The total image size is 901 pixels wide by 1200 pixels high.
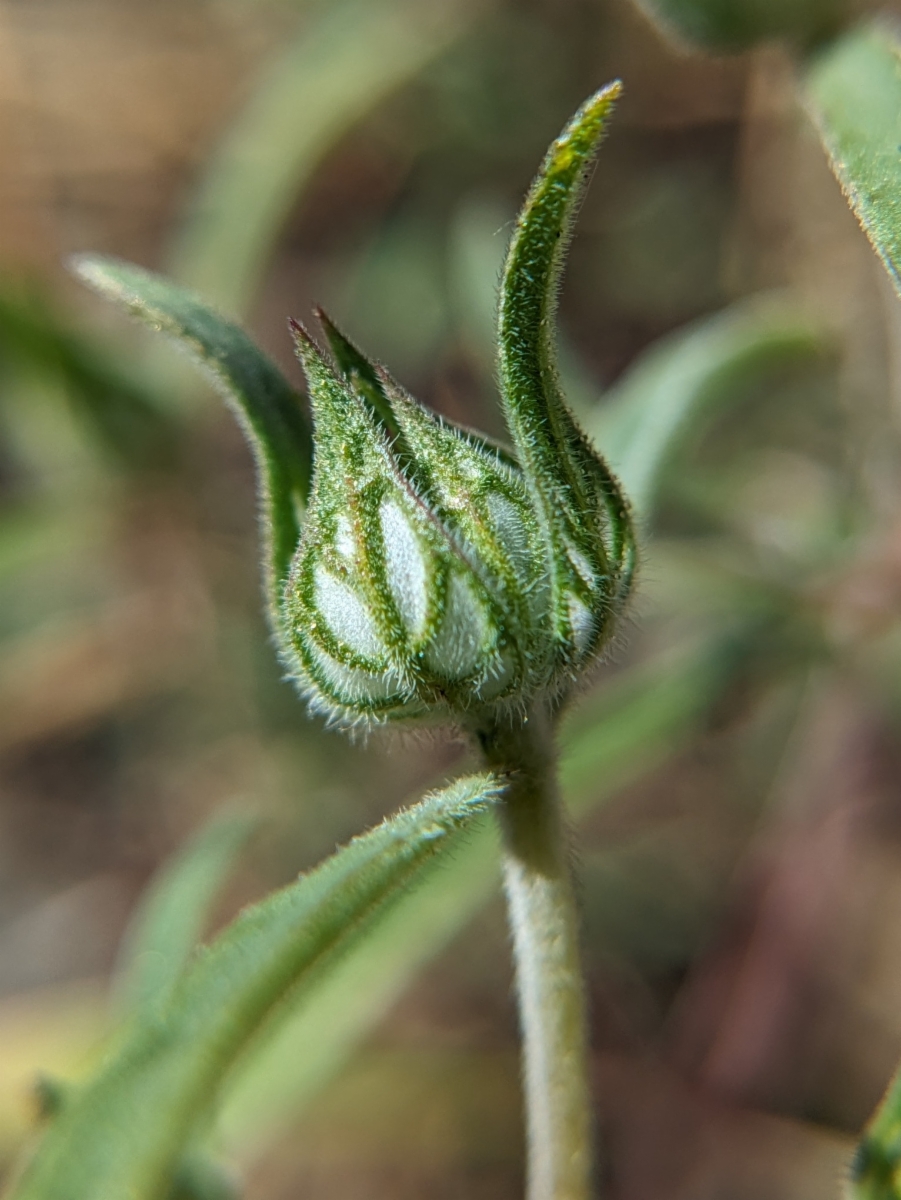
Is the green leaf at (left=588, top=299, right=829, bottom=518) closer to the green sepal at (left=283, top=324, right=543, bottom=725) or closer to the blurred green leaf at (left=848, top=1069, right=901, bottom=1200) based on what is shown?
the green sepal at (left=283, top=324, right=543, bottom=725)

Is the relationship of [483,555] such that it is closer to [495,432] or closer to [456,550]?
[456,550]

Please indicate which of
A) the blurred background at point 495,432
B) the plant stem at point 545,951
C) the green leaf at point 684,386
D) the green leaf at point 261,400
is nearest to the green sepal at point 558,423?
the plant stem at point 545,951

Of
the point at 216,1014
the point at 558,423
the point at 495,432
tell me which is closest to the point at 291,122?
the point at 495,432

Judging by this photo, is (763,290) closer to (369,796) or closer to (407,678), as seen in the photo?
(369,796)

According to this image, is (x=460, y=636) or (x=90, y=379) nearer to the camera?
(x=460, y=636)

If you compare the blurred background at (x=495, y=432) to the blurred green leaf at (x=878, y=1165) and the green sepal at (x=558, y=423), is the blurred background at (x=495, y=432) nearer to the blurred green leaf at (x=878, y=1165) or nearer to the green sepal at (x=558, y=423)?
the green sepal at (x=558, y=423)

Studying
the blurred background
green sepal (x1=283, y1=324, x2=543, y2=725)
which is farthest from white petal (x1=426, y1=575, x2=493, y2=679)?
the blurred background

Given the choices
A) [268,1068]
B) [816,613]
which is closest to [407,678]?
[268,1068]
